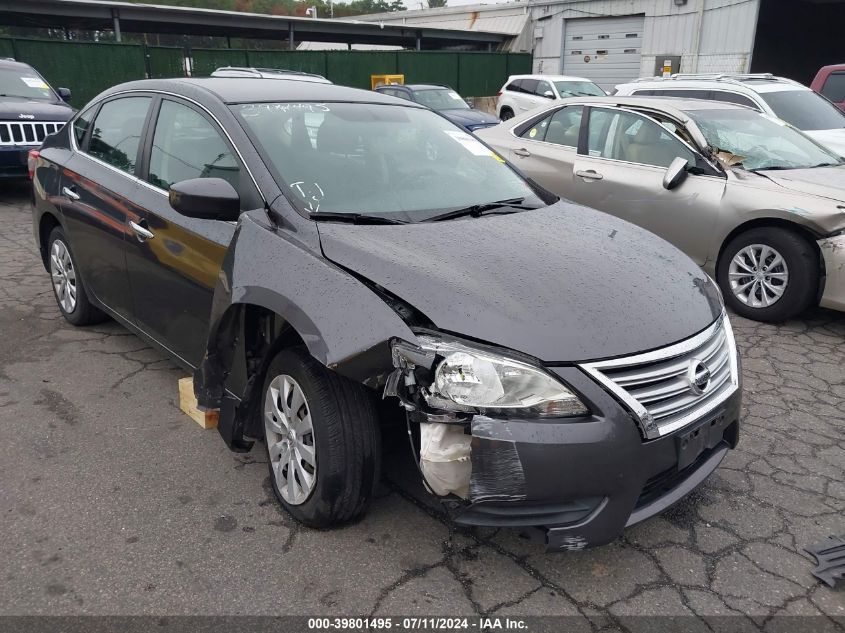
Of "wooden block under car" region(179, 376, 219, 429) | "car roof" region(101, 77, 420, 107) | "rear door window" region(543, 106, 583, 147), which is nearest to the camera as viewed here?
"car roof" region(101, 77, 420, 107)

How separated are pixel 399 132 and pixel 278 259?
1.21m

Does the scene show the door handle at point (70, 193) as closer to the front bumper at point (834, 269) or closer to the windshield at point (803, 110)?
the front bumper at point (834, 269)

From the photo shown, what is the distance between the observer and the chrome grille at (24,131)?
29.3ft

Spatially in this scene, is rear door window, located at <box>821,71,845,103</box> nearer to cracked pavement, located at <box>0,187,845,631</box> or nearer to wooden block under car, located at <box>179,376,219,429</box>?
cracked pavement, located at <box>0,187,845,631</box>

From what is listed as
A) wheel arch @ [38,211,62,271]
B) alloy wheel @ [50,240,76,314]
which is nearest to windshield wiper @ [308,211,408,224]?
alloy wheel @ [50,240,76,314]

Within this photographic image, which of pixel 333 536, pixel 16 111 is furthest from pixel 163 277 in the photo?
pixel 16 111

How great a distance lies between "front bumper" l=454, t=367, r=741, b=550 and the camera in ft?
7.23

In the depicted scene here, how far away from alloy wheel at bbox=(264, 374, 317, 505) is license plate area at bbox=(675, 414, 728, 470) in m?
1.31

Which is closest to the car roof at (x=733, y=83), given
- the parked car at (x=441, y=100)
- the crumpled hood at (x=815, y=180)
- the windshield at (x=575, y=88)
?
the crumpled hood at (x=815, y=180)

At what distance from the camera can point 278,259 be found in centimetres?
271

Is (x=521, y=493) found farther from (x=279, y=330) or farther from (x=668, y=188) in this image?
(x=668, y=188)

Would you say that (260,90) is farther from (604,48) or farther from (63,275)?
(604,48)

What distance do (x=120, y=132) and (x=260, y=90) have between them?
3.48ft

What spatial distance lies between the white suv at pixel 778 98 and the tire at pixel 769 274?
A: 3662 millimetres
